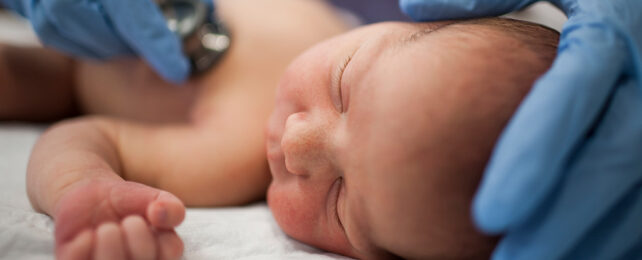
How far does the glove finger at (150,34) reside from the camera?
89cm

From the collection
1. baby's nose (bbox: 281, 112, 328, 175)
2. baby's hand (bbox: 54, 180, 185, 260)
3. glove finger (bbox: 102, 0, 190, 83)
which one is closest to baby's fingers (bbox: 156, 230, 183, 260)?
baby's hand (bbox: 54, 180, 185, 260)

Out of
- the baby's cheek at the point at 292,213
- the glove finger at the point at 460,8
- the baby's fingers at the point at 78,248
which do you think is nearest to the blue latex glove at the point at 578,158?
the glove finger at the point at 460,8

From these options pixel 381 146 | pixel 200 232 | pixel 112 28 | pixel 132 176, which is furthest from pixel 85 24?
pixel 381 146

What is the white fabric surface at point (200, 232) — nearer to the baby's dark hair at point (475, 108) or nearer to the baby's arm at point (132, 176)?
the baby's arm at point (132, 176)

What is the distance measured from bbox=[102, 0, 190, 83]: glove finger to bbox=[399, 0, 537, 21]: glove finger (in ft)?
1.52

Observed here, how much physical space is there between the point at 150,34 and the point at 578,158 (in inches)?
29.4

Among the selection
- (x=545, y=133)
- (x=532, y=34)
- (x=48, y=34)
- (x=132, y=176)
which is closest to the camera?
(x=545, y=133)

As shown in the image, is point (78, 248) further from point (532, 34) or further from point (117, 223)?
point (532, 34)

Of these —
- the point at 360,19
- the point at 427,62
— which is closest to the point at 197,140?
the point at 427,62

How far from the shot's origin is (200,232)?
0.67 metres

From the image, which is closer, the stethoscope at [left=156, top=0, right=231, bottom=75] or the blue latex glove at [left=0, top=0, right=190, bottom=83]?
the blue latex glove at [left=0, top=0, right=190, bottom=83]

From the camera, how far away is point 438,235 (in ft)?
1.86

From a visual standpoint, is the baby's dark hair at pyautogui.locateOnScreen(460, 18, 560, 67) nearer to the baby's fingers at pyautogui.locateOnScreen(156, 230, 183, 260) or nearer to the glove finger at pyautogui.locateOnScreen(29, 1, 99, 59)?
the baby's fingers at pyautogui.locateOnScreen(156, 230, 183, 260)

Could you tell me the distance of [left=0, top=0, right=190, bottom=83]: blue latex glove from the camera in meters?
0.88
